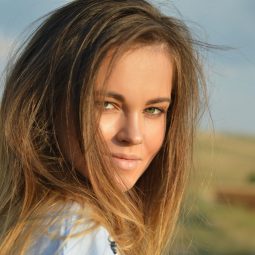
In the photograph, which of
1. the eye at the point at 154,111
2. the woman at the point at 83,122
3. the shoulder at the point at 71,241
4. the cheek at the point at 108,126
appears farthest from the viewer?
the eye at the point at 154,111

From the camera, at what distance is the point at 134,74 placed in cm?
194

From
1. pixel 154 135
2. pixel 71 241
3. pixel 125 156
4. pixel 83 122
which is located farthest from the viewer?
pixel 154 135

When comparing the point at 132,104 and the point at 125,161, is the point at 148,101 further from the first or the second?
the point at 125,161

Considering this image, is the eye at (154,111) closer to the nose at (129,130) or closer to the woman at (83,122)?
the woman at (83,122)

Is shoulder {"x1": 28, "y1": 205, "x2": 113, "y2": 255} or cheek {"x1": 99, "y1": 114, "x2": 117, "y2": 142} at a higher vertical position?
cheek {"x1": 99, "y1": 114, "x2": 117, "y2": 142}

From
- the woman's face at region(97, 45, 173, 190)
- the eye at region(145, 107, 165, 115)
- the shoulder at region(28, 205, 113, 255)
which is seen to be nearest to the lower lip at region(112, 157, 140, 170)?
the woman's face at region(97, 45, 173, 190)

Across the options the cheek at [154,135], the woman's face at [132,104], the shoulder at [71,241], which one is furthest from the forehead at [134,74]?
the shoulder at [71,241]

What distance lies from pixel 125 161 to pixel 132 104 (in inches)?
7.5

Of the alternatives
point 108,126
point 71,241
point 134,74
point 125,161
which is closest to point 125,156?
point 125,161

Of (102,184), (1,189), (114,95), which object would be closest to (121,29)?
(114,95)

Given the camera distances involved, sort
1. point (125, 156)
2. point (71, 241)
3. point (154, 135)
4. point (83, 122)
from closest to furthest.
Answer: point (71, 241), point (83, 122), point (125, 156), point (154, 135)

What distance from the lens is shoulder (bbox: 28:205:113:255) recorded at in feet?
5.61

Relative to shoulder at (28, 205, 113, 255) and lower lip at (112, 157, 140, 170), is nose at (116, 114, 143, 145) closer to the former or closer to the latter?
lower lip at (112, 157, 140, 170)

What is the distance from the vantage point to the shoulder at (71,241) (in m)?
1.71
